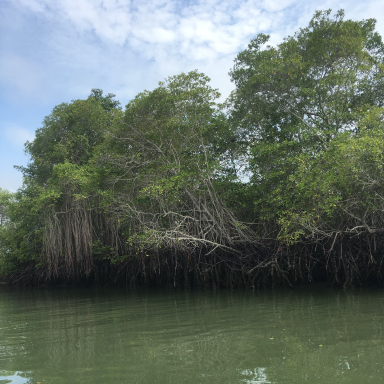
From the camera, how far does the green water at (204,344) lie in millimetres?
2695

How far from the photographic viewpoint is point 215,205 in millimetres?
8539

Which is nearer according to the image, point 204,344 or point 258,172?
point 204,344

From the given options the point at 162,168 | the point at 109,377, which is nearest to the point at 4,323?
the point at 109,377

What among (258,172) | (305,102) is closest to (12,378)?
(258,172)

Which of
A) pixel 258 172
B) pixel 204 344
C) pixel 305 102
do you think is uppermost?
pixel 305 102

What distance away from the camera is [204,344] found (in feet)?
11.6

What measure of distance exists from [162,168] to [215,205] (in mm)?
1455

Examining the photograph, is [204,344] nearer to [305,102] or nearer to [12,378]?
[12,378]

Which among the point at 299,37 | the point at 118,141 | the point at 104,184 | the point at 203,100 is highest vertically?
the point at 299,37

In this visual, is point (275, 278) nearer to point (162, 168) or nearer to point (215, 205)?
point (215, 205)

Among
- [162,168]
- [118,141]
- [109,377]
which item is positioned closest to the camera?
[109,377]

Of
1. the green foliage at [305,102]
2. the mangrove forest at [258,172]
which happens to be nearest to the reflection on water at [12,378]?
the mangrove forest at [258,172]

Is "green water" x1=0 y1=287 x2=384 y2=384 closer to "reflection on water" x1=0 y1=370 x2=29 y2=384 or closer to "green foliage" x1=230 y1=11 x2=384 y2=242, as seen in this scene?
"reflection on water" x1=0 y1=370 x2=29 y2=384

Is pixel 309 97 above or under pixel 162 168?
above
